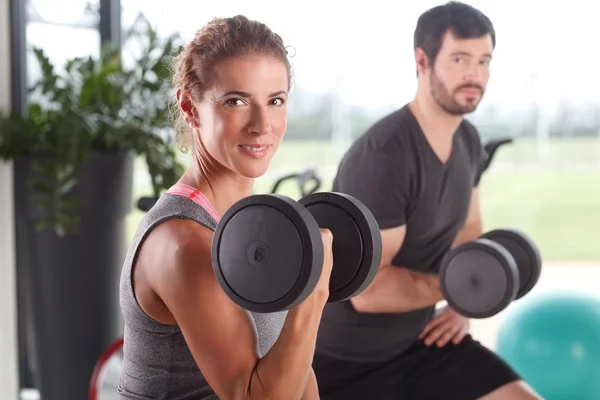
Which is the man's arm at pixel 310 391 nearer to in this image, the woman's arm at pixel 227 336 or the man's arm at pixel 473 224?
the woman's arm at pixel 227 336

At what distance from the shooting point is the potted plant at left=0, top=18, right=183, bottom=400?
245 centimetres

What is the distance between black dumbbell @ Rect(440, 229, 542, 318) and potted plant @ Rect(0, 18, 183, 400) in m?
1.03

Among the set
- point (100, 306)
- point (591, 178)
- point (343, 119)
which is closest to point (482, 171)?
point (100, 306)

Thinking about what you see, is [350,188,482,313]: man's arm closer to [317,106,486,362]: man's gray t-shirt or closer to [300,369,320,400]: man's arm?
[317,106,486,362]: man's gray t-shirt

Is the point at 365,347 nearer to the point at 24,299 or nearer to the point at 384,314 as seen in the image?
the point at 384,314

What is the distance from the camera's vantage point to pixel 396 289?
1.72 meters

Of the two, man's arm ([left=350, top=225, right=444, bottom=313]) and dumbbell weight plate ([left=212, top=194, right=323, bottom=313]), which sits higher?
dumbbell weight plate ([left=212, top=194, right=323, bottom=313])

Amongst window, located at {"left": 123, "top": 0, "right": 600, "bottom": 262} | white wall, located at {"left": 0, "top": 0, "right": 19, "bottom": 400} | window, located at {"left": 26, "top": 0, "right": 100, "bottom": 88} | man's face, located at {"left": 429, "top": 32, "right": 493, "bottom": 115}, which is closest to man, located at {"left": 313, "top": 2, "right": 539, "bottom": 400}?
man's face, located at {"left": 429, "top": 32, "right": 493, "bottom": 115}

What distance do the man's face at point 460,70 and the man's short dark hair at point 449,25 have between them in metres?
0.01

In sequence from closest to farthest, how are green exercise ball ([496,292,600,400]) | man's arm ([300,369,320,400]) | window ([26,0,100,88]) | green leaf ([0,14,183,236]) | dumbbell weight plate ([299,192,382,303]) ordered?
1. dumbbell weight plate ([299,192,382,303])
2. man's arm ([300,369,320,400])
3. green exercise ball ([496,292,600,400])
4. green leaf ([0,14,183,236])
5. window ([26,0,100,88])

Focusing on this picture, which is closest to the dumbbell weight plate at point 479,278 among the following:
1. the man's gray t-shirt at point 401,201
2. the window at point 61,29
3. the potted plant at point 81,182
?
the man's gray t-shirt at point 401,201

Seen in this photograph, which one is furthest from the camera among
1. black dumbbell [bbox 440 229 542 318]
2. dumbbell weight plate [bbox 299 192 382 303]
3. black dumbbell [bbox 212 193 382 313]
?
black dumbbell [bbox 440 229 542 318]

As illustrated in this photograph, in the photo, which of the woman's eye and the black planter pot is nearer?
the woman's eye

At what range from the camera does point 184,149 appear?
141 cm
